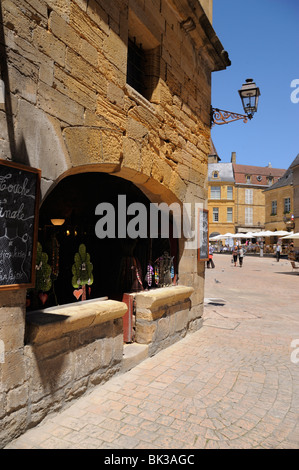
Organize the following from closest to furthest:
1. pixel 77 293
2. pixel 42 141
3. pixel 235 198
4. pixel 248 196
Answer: pixel 42 141
pixel 77 293
pixel 235 198
pixel 248 196

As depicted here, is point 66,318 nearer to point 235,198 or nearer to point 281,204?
point 281,204

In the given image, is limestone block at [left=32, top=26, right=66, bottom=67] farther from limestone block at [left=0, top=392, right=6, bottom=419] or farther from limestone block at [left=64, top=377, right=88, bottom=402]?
limestone block at [left=64, top=377, right=88, bottom=402]

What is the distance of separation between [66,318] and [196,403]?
1.50 m

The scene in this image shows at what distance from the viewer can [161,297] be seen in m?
4.50

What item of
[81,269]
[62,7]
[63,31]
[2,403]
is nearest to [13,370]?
[2,403]

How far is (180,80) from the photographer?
5.11 m

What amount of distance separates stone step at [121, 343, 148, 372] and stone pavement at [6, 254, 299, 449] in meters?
0.08

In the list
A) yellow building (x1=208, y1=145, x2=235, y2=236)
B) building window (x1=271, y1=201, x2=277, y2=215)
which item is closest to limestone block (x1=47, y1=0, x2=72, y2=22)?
building window (x1=271, y1=201, x2=277, y2=215)

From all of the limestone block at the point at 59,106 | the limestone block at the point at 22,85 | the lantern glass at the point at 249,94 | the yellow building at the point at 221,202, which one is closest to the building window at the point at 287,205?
the yellow building at the point at 221,202

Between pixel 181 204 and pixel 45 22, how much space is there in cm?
320

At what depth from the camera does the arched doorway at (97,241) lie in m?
4.89

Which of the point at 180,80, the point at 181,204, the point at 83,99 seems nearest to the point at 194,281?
the point at 181,204

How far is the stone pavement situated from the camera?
98.3 inches

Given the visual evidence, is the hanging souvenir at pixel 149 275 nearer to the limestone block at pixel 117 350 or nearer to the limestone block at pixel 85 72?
the limestone block at pixel 117 350
